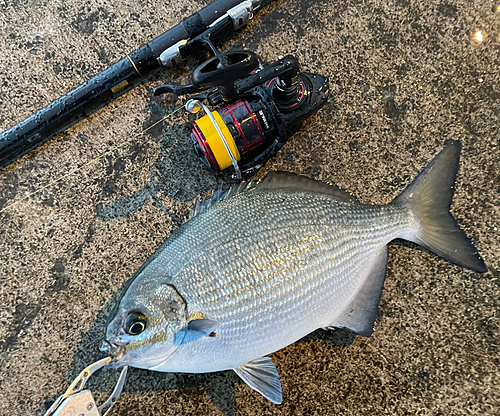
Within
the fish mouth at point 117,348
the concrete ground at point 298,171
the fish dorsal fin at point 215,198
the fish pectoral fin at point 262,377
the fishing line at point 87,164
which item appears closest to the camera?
the fish mouth at point 117,348

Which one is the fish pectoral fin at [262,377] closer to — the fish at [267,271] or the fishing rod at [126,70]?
the fish at [267,271]

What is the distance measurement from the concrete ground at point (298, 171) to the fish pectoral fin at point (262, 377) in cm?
27

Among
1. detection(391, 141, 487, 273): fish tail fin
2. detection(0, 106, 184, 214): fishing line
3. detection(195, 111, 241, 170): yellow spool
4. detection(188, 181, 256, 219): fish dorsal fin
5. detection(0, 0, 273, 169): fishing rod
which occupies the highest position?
detection(0, 0, 273, 169): fishing rod

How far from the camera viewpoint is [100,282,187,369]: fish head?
121 cm

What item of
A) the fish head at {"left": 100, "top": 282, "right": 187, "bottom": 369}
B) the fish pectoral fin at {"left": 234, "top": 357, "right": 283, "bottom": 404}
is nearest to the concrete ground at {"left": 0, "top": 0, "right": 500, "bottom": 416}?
the fish pectoral fin at {"left": 234, "top": 357, "right": 283, "bottom": 404}

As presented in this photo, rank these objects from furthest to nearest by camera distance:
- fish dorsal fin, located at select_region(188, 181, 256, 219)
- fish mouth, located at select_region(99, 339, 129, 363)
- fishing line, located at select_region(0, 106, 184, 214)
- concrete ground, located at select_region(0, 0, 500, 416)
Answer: fishing line, located at select_region(0, 106, 184, 214) → concrete ground, located at select_region(0, 0, 500, 416) → fish dorsal fin, located at select_region(188, 181, 256, 219) → fish mouth, located at select_region(99, 339, 129, 363)

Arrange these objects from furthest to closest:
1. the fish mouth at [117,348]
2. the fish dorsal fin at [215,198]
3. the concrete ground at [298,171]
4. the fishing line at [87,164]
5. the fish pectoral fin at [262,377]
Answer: the fishing line at [87,164], the concrete ground at [298,171], the fish dorsal fin at [215,198], the fish pectoral fin at [262,377], the fish mouth at [117,348]

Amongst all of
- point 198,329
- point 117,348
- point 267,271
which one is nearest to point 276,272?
point 267,271

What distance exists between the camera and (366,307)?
5.13 feet

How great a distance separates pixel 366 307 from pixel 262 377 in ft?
1.87

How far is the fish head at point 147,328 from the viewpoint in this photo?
3.98ft

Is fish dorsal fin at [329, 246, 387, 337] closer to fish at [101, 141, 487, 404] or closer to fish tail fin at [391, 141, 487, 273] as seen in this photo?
fish at [101, 141, 487, 404]

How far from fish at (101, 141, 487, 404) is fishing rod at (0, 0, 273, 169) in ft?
2.75

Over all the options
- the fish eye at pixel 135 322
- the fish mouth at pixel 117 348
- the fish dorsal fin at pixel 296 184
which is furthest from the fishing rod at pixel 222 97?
the fish mouth at pixel 117 348
